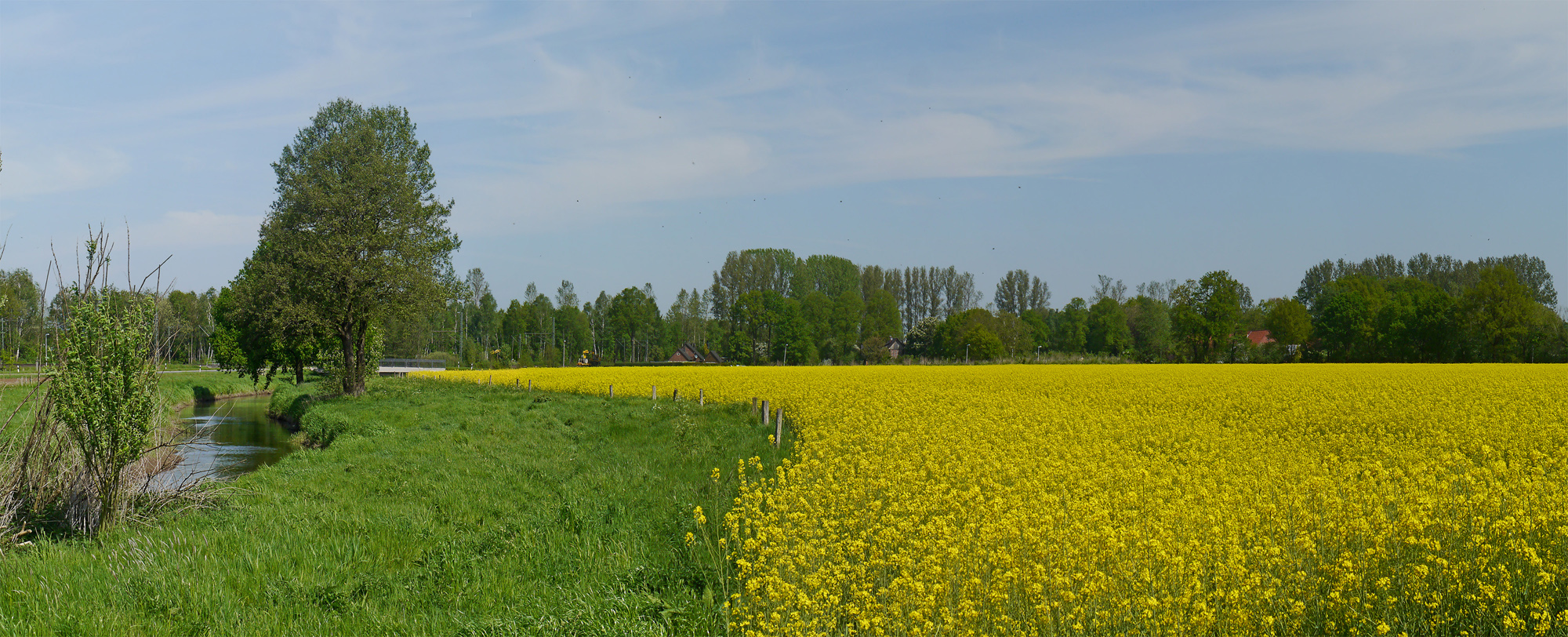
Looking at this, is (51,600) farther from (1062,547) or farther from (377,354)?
(377,354)

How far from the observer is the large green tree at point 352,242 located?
92.5 ft

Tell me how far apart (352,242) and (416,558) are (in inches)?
927

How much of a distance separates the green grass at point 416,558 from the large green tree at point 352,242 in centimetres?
1599

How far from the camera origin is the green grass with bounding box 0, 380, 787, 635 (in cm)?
631

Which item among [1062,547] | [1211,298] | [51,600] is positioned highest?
[1211,298]

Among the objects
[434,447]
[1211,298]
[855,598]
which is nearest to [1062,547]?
[855,598]

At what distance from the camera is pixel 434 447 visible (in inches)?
632

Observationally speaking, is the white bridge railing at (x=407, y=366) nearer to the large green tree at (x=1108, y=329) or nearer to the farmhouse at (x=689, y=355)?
the farmhouse at (x=689, y=355)

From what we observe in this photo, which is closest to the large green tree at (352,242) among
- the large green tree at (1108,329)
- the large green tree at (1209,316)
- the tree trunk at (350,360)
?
the tree trunk at (350,360)

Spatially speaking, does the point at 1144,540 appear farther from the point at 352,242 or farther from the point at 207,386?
the point at 207,386

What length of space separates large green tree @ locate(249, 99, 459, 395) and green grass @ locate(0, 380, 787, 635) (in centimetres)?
1599

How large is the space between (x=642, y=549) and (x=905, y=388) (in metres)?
14.7

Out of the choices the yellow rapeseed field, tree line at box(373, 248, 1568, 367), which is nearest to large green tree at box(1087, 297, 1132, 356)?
tree line at box(373, 248, 1568, 367)

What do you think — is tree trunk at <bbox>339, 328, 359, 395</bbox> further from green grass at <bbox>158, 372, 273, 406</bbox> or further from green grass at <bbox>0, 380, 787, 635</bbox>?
green grass at <bbox>0, 380, 787, 635</bbox>
